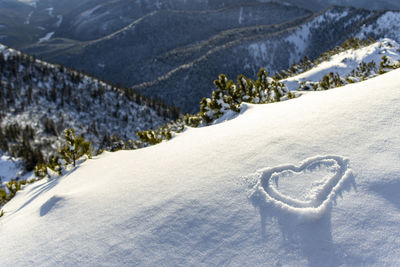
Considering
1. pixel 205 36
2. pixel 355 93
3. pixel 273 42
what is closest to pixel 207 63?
pixel 273 42

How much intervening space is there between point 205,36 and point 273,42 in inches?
1791

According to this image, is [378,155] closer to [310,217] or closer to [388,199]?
[388,199]

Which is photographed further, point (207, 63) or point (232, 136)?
point (207, 63)

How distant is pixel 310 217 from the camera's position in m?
2.21

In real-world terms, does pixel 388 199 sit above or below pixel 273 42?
below

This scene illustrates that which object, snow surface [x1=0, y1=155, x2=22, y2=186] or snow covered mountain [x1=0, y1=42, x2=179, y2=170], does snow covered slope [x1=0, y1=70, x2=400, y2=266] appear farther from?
snow covered mountain [x1=0, y1=42, x2=179, y2=170]

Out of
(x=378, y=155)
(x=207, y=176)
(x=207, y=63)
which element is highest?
(x=207, y=63)

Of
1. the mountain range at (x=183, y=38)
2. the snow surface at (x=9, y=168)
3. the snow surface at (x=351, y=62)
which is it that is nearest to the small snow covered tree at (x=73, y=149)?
the snow surface at (x=9, y=168)

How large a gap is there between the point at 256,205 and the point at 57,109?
31.4 meters

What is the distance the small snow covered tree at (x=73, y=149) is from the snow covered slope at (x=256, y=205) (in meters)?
2.62

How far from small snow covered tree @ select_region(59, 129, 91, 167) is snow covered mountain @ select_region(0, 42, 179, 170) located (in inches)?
555

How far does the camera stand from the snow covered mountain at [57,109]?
22.5 m

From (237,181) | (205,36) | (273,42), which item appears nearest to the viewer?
(237,181)

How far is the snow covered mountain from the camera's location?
22.5 meters
